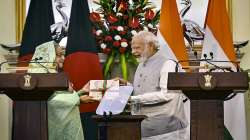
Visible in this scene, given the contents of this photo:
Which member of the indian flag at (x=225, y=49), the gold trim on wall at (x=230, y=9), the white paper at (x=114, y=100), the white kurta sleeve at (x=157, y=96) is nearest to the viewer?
the white paper at (x=114, y=100)

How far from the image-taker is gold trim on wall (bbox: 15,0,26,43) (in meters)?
6.41

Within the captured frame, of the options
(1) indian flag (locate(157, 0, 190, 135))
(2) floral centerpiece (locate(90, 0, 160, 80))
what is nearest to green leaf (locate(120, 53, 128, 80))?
(2) floral centerpiece (locate(90, 0, 160, 80))

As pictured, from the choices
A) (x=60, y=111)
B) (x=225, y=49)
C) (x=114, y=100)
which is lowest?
(x=60, y=111)

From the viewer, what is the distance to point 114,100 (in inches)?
173

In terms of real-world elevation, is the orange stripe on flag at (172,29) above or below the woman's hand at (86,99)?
above

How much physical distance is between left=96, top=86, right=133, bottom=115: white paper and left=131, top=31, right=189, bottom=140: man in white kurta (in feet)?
0.29

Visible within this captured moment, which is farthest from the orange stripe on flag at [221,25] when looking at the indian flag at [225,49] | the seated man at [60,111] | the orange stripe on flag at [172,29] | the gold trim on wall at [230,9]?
the seated man at [60,111]

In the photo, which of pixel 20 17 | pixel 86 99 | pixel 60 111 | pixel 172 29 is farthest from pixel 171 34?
pixel 20 17

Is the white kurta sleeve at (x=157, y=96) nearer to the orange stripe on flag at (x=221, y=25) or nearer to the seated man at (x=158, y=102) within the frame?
the seated man at (x=158, y=102)

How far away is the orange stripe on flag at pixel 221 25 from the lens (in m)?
5.65

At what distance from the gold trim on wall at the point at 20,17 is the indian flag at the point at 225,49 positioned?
7.22 feet

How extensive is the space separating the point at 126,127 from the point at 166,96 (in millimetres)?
483

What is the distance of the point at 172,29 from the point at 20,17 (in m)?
1.89

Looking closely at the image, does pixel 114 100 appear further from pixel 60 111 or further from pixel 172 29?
pixel 172 29
